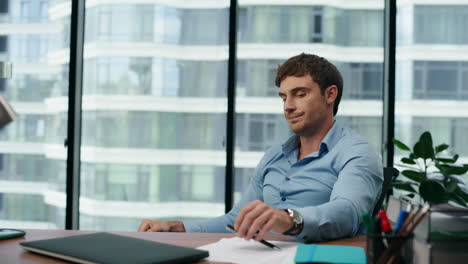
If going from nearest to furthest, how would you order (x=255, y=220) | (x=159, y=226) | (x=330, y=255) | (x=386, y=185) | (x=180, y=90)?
(x=330, y=255), (x=255, y=220), (x=159, y=226), (x=386, y=185), (x=180, y=90)

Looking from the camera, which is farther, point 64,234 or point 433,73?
point 433,73

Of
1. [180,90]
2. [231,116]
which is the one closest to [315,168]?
[231,116]

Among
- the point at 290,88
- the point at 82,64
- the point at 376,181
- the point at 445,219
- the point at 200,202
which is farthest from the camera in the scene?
the point at 200,202

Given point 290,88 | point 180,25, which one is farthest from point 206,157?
point 290,88

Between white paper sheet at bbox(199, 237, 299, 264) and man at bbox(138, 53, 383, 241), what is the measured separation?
0.31 ft

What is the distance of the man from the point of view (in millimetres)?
1186

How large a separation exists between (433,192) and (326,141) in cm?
64

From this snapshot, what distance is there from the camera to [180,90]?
11.0ft

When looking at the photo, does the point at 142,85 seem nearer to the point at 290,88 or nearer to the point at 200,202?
the point at 200,202

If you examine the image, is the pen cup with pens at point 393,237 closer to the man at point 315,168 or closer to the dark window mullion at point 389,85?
the man at point 315,168

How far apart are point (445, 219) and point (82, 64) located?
290cm

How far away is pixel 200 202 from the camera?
3.43m

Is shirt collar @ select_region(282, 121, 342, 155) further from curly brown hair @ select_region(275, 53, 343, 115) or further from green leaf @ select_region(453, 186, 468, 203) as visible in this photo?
green leaf @ select_region(453, 186, 468, 203)

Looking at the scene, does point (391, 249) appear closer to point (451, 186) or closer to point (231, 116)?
point (451, 186)
